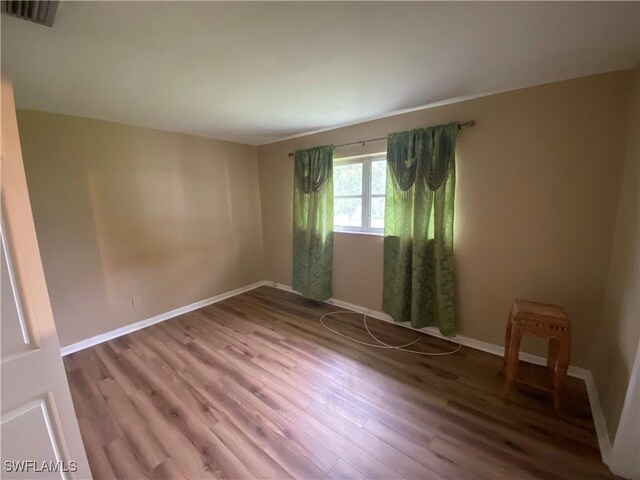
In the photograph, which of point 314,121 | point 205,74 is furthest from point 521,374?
point 205,74

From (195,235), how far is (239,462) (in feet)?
8.47

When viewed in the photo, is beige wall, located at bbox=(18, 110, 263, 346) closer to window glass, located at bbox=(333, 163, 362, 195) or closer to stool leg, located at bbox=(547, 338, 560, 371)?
window glass, located at bbox=(333, 163, 362, 195)

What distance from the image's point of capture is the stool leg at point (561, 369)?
5.01ft

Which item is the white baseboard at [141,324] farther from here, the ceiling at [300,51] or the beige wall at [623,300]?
the beige wall at [623,300]

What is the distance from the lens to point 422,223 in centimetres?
236

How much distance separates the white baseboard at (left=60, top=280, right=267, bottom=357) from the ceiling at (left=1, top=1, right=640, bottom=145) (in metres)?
2.10

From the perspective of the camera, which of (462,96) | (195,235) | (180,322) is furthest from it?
(195,235)

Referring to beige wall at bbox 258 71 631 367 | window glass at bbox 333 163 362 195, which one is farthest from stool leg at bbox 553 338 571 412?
window glass at bbox 333 163 362 195

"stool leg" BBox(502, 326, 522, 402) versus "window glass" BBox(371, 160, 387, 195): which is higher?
"window glass" BBox(371, 160, 387, 195)

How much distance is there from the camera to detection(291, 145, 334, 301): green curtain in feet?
9.99

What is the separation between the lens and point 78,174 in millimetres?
2312

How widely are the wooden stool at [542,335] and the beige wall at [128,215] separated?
10.9 ft

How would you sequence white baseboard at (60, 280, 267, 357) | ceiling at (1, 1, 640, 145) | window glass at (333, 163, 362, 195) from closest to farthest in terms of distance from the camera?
ceiling at (1, 1, 640, 145), white baseboard at (60, 280, 267, 357), window glass at (333, 163, 362, 195)

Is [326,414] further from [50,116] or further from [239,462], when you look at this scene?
[50,116]
